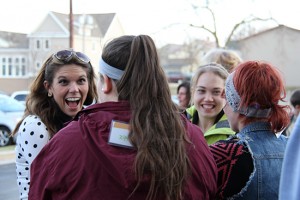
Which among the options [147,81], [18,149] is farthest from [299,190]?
[18,149]

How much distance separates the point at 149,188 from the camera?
6.39 feet

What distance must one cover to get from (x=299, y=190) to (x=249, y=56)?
53415 millimetres

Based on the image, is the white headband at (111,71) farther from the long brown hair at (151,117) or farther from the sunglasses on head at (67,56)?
the sunglasses on head at (67,56)

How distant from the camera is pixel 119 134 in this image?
1962mm

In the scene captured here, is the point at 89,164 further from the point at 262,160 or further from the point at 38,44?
the point at 38,44

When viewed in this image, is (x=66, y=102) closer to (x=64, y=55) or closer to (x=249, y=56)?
(x=64, y=55)

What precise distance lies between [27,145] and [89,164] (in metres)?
1.03

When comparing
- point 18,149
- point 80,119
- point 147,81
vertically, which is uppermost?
point 147,81

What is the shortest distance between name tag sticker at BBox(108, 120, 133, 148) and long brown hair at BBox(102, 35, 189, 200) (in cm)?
3

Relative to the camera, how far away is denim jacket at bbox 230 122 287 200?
7.55ft

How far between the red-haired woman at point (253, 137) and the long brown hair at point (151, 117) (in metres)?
0.37

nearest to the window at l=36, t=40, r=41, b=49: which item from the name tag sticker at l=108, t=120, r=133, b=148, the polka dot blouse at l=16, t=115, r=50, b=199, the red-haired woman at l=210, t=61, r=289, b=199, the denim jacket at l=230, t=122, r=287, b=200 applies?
the polka dot blouse at l=16, t=115, r=50, b=199

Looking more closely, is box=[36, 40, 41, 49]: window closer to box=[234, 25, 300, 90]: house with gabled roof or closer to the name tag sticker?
box=[234, 25, 300, 90]: house with gabled roof

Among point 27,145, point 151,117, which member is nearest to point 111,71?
point 151,117
